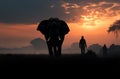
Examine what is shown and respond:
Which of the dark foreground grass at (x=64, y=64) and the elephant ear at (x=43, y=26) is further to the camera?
the elephant ear at (x=43, y=26)

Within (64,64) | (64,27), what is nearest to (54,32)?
(64,27)

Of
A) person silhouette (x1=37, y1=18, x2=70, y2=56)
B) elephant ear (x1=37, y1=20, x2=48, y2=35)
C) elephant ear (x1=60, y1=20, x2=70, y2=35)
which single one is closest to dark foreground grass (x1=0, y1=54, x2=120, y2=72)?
person silhouette (x1=37, y1=18, x2=70, y2=56)

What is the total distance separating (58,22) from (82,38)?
7954mm

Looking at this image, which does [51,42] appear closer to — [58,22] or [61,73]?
[58,22]

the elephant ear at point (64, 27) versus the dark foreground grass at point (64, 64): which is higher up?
the elephant ear at point (64, 27)

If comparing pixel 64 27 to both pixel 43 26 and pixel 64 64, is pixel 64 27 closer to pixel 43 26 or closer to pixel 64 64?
pixel 43 26

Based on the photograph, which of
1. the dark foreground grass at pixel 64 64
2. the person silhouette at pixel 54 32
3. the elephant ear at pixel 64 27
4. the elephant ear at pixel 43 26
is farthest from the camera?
the elephant ear at pixel 43 26

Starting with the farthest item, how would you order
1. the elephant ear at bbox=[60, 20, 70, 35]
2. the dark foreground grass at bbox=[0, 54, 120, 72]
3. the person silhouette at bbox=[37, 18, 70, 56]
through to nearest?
1. the elephant ear at bbox=[60, 20, 70, 35]
2. the person silhouette at bbox=[37, 18, 70, 56]
3. the dark foreground grass at bbox=[0, 54, 120, 72]

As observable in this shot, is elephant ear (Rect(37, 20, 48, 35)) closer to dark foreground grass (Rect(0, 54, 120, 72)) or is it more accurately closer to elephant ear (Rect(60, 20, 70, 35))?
elephant ear (Rect(60, 20, 70, 35))

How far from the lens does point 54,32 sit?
1270 inches

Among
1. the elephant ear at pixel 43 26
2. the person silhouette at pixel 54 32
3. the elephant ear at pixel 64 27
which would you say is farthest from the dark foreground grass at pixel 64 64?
the elephant ear at pixel 43 26

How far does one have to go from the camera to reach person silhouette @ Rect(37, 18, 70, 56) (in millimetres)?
31766

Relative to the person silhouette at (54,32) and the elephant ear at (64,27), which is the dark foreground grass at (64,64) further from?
the elephant ear at (64,27)

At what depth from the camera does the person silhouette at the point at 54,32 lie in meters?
31.8
